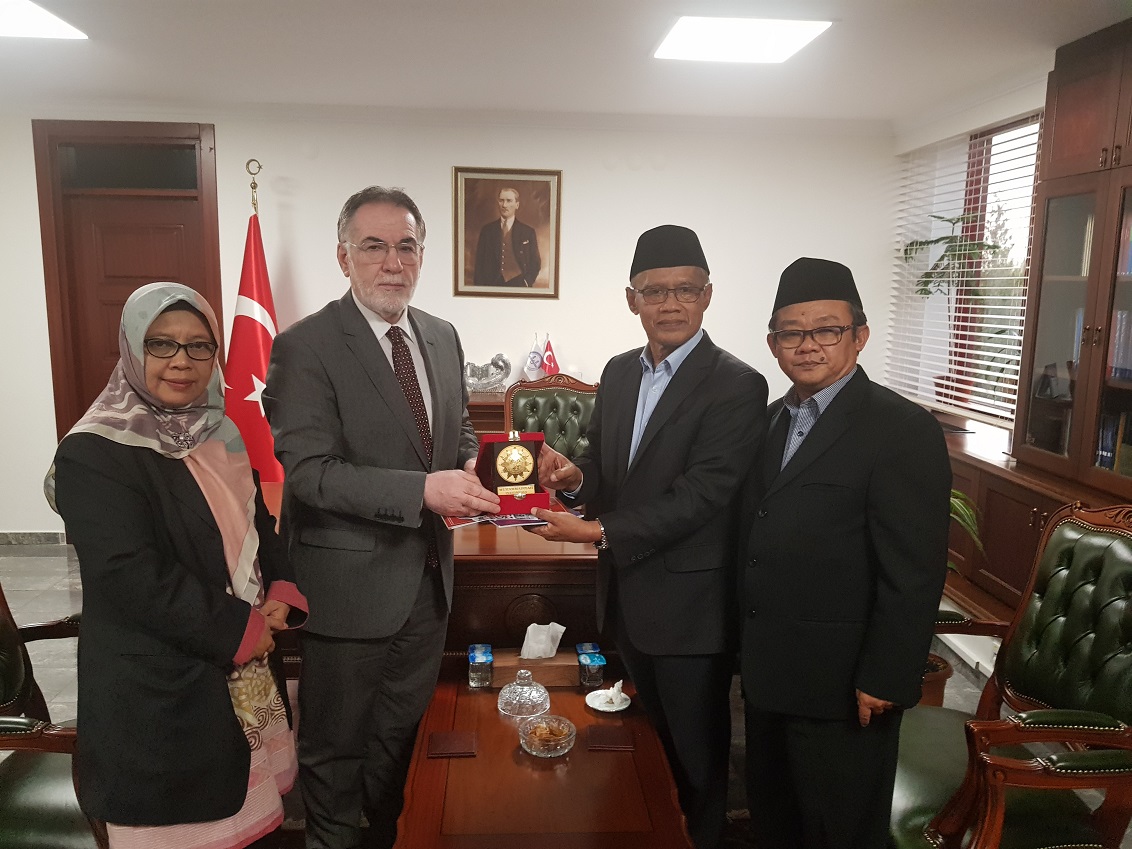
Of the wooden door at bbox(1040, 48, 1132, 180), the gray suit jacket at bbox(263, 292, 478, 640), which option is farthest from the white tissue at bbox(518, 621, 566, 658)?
the wooden door at bbox(1040, 48, 1132, 180)

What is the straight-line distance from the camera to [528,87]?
383 cm

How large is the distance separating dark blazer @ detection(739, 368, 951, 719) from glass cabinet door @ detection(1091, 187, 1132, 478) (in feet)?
6.08

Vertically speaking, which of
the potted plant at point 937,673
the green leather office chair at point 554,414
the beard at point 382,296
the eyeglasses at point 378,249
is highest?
the eyeglasses at point 378,249

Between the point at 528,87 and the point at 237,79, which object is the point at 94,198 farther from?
the point at 528,87

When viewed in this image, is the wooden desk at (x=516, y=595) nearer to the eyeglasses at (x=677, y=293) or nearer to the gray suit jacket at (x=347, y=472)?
the gray suit jacket at (x=347, y=472)

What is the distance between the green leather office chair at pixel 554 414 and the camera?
365 cm

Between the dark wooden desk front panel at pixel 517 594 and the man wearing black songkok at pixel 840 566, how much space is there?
0.76m

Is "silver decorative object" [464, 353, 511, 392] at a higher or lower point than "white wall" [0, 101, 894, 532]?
lower

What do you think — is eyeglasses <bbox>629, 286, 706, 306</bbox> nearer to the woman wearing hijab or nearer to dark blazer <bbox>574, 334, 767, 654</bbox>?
dark blazer <bbox>574, 334, 767, 654</bbox>

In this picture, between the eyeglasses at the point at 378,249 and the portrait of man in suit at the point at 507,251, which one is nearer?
the eyeglasses at the point at 378,249

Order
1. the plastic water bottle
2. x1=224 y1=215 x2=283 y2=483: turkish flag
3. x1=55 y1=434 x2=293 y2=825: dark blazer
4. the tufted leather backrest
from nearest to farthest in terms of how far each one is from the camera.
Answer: x1=55 y1=434 x2=293 y2=825: dark blazer < the tufted leather backrest < the plastic water bottle < x1=224 y1=215 x2=283 y2=483: turkish flag

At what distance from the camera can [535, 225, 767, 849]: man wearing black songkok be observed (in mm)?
1719

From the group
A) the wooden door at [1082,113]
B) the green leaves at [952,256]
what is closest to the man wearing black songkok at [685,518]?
the wooden door at [1082,113]

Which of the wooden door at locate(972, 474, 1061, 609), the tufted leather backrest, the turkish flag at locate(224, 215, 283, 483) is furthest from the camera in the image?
the turkish flag at locate(224, 215, 283, 483)
